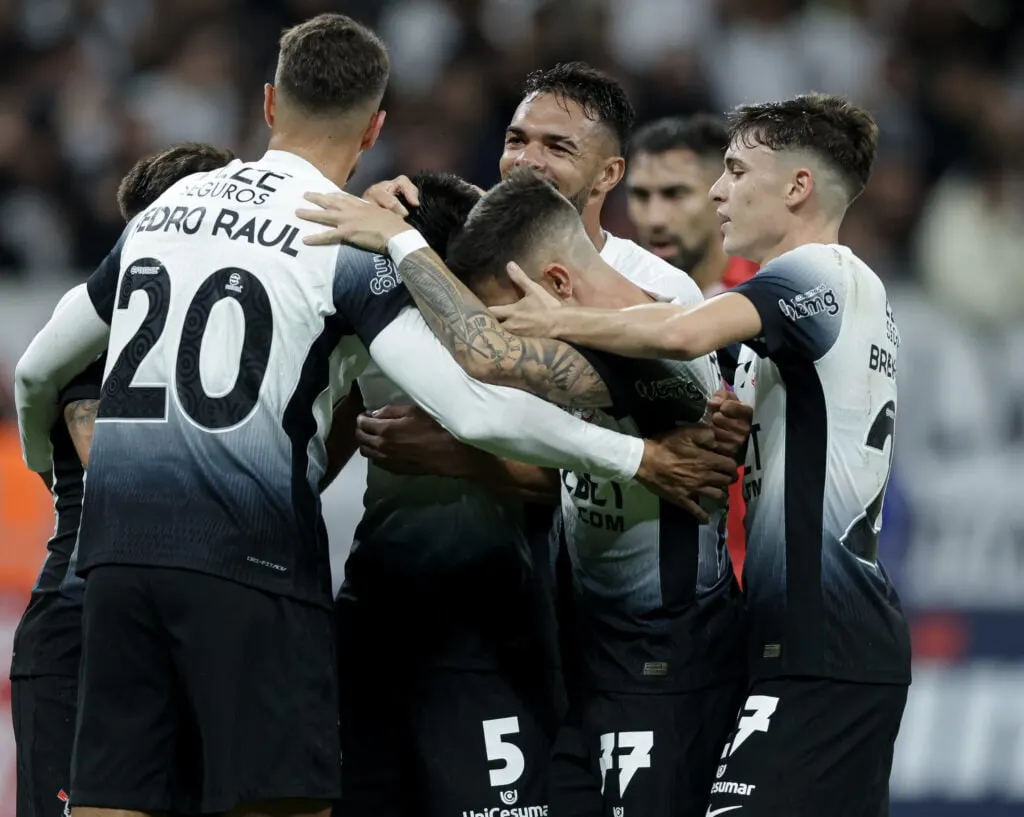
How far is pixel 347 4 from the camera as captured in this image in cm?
1303

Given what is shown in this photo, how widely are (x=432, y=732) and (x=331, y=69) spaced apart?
2185 millimetres

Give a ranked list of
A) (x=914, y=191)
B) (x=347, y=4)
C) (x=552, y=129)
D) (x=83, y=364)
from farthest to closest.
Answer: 1. (x=347, y=4)
2. (x=914, y=191)
3. (x=552, y=129)
4. (x=83, y=364)

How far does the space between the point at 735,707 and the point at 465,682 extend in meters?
0.93

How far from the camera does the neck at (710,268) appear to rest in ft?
26.8

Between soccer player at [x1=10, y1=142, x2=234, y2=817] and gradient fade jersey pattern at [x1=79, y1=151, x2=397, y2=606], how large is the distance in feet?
2.28

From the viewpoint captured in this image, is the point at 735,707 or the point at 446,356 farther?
the point at 735,707

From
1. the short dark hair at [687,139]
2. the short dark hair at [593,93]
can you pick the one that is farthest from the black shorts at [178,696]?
the short dark hair at [687,139]

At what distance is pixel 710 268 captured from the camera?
819 centimetres

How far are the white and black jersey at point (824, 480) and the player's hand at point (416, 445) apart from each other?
1.01 m

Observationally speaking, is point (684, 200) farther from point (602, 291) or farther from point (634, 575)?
point (634, 575)

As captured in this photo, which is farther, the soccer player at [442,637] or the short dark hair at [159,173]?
the short dark hair at [159,173]

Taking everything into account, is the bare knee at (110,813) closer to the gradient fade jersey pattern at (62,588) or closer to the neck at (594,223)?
the gradient fade jersey pattern at (62,588)

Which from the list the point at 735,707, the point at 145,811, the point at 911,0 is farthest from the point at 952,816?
the point at 911,0

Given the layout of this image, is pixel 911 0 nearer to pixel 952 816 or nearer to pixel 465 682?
pixel 952 816
